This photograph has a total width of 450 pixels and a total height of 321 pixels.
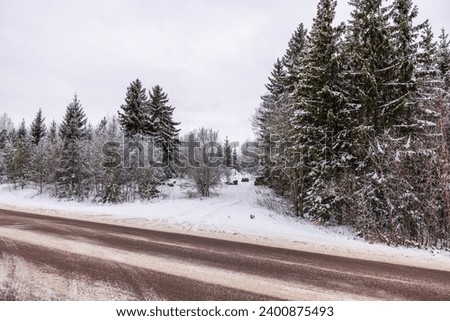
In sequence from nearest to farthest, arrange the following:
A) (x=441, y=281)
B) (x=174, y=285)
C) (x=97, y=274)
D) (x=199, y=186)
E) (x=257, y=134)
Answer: (x=174, y=285)
(x=97, y=274)
(x=441, y=281)
(x=199, y=186)
(x=257, y=134)

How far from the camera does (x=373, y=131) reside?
12719mm

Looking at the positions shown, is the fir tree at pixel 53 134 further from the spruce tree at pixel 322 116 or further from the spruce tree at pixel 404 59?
the spruce tree at pixel 404 59

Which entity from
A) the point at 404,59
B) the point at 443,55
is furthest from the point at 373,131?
the point at 443,55

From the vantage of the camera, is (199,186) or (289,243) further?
(199,186)

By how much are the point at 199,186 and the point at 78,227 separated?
52.4 ft

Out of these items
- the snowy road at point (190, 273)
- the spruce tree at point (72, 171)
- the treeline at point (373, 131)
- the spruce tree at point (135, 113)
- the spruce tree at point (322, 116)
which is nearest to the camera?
the snowy road at point (190, 273)

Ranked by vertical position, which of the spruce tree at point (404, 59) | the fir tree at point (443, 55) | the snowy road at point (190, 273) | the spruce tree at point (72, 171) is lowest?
the snowy road at point (190, 273)

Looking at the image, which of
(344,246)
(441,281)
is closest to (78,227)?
(344,246)

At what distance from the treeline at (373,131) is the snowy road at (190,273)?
16.1 feet

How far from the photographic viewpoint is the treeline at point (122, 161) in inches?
933

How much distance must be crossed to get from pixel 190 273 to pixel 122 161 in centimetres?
2073

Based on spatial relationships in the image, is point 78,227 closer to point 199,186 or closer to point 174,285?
point 174,285

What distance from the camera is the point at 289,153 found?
16.4 m

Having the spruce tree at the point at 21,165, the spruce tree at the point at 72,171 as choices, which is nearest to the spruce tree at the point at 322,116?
the spruce tree at the point at 72,171
